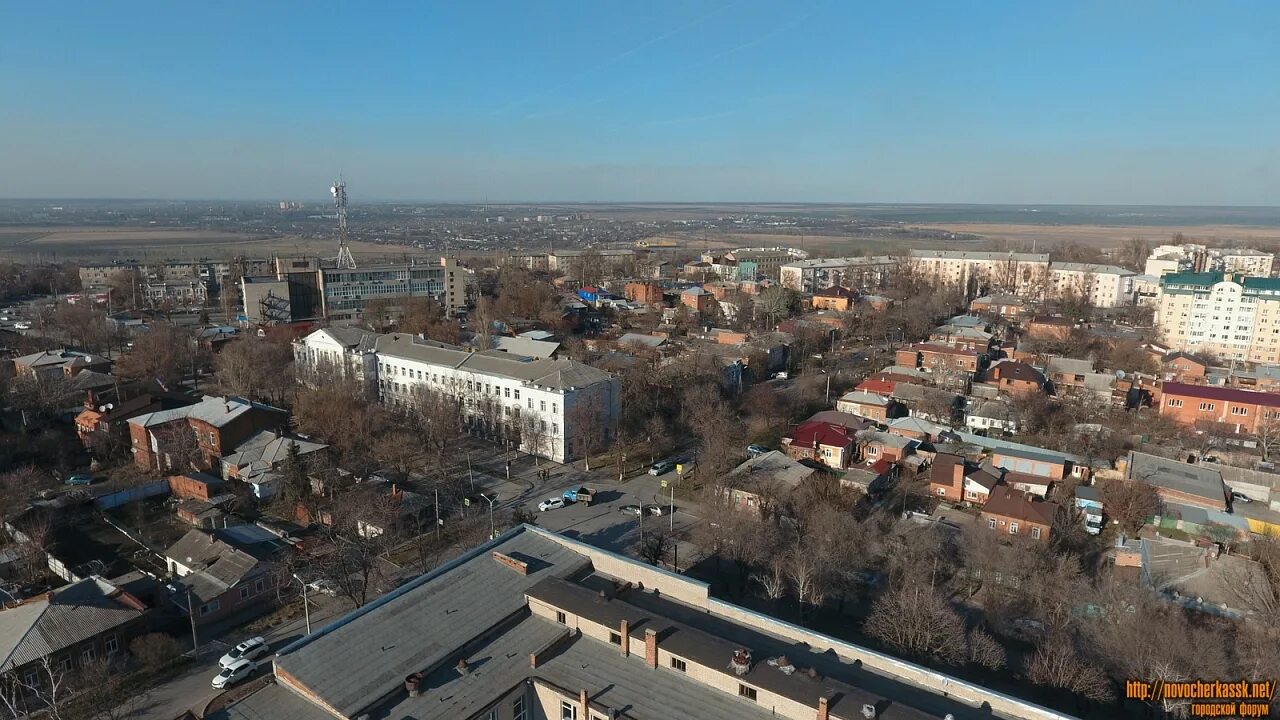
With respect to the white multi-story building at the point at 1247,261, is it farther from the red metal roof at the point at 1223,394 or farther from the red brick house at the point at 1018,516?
the red brick house at the point at 1018,516

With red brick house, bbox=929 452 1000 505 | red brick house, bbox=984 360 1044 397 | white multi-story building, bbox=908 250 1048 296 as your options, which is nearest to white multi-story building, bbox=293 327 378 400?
red brick house, bbox=929 452 1000 505

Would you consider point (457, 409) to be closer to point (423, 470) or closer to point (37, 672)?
point (423, 470)

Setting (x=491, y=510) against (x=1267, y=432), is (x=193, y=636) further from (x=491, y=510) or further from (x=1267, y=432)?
(x=1267, y=432)

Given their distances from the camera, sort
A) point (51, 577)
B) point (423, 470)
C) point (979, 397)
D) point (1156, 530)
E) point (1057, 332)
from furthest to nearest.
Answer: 1. point (1057, 332)
2. point (979, 397)
3. point (423, 470)
4. point (1156, 530)
5. point (51, 577)

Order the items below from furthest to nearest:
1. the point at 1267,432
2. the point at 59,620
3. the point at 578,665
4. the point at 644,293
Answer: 1. the point at 644,293
2. the point at 1267,432
3. the point at 59,620
4. the point at 578,665

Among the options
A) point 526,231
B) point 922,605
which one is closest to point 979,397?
point 922,605

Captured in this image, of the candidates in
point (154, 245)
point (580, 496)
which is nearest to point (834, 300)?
point (580, 496)

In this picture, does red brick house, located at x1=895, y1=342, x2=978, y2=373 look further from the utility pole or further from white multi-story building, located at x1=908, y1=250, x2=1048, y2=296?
white multi-story building, located at x1=908, y1=250, x2=1048, y2=296
